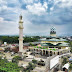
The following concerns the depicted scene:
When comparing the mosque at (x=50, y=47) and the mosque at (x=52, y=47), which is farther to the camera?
the mosque at (x=52, y=47)

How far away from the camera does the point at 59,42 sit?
1522 inches

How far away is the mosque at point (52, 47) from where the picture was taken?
109ft

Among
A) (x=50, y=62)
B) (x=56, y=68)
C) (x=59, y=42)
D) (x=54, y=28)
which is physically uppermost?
(x=54, y=28)

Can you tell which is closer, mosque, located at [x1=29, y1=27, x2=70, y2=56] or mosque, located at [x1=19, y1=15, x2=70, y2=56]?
mosque, located at [x1=19, y1=15, x2=70, y2=56]

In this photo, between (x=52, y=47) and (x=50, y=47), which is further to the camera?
(x=50, y=47)

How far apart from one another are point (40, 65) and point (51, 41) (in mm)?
16183

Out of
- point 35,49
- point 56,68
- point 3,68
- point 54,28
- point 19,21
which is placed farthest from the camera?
point 54,28

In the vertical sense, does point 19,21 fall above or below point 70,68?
above

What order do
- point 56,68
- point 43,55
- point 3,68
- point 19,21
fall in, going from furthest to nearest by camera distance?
point 43,55 < point 19,21 < point 56,68 < point 3,68

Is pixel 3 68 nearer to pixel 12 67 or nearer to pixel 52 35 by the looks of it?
pixel 12 67

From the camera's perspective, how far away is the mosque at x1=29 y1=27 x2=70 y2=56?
3317cm

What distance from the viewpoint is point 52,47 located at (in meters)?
38.2

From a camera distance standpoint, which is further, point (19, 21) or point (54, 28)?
point (54, 28)

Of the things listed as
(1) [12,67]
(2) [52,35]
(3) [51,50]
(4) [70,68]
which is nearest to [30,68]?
(1) [12,67]
